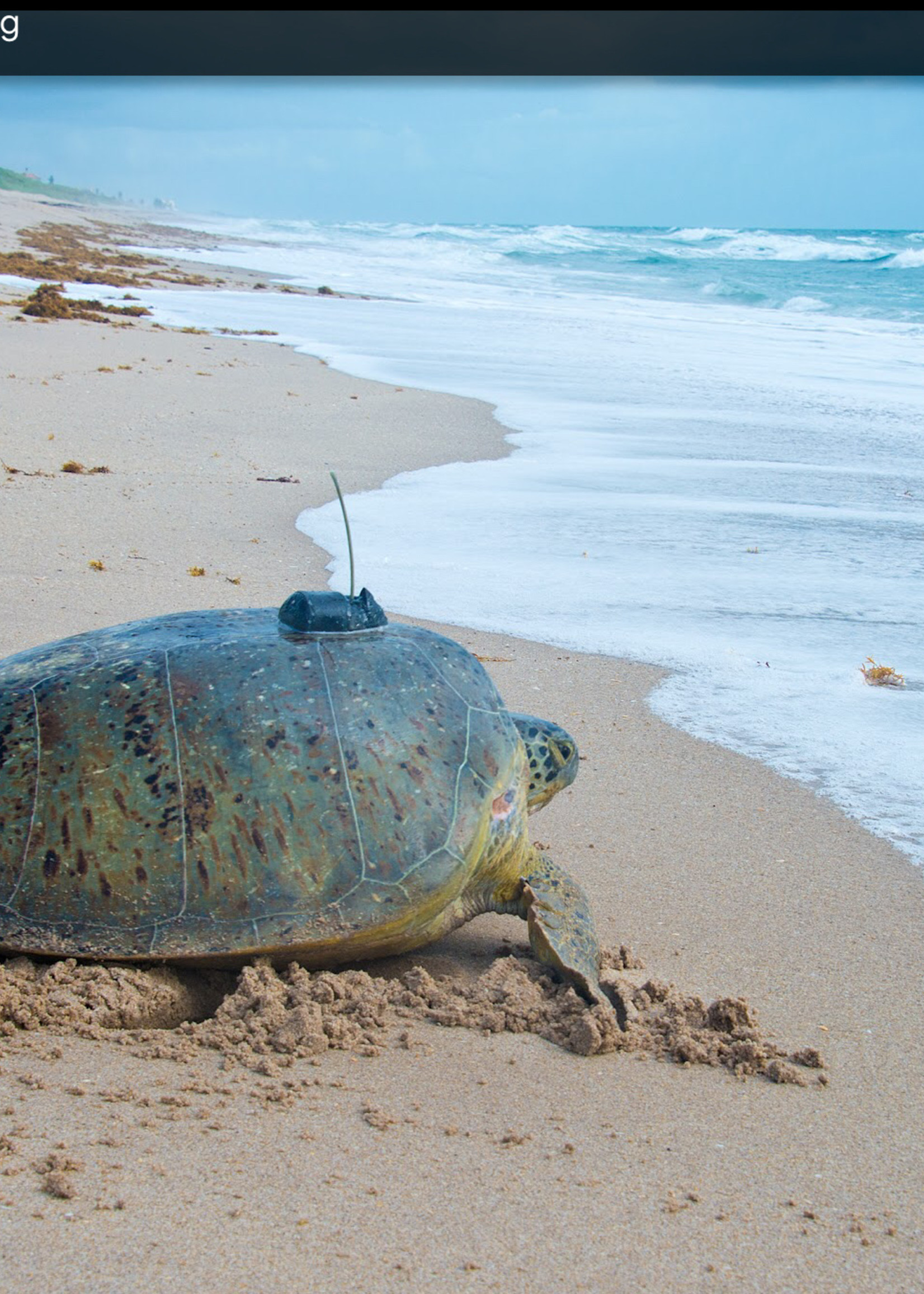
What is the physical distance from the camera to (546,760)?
8.65 feet

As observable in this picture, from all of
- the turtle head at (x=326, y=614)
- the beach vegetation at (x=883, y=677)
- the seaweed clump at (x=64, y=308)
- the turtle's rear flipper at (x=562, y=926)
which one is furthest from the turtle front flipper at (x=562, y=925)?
the seaweed clump at (x=64, y=308)

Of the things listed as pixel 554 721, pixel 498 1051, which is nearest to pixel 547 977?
pixel 498 1051

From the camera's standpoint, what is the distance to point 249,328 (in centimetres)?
1348

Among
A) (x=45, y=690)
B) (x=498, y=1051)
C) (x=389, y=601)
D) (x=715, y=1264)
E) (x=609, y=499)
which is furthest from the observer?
(x=609, y=499)

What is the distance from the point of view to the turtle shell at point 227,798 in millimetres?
2115

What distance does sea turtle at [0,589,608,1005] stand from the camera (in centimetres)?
212

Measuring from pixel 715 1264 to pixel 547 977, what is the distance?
0.78 meters

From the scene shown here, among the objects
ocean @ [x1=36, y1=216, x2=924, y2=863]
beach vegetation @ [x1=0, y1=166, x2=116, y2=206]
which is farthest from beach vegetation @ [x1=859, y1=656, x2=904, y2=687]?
beach vegetation @ [x1=0, y1=166, x2=116, y2=206]

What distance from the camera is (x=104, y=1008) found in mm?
2078

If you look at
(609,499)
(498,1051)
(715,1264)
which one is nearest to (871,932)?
(498,1051)

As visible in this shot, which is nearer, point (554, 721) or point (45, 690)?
point (45, 690)

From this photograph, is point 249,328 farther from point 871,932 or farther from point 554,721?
point 871,932

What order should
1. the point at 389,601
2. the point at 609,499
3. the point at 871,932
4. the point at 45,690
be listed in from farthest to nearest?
the point at 609,499 → the point at 389,601 → the point at 871,932 → the point at 45,690

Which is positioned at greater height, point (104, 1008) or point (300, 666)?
point (300, 666)
